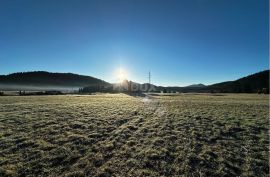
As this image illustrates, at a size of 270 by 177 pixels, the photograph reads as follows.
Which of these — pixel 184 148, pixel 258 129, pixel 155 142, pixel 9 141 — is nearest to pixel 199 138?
pixel 184 148

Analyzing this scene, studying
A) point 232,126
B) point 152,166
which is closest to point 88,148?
point 152,166

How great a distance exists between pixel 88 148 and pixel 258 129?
1211 cm

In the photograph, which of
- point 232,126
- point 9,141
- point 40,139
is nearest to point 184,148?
point 232,126

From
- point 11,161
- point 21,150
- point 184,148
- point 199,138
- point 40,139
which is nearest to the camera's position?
point 11,161

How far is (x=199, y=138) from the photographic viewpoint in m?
11.2

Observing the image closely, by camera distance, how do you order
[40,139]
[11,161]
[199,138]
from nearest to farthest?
1. [11,161]
2. [40,139]
3. [199,138]

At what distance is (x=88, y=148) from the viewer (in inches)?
361

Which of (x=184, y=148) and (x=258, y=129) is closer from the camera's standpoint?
(x=184, y=148)

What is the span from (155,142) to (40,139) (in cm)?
626

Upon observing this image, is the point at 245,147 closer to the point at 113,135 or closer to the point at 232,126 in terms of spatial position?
the point at 232,126

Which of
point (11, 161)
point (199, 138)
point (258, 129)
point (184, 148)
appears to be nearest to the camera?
point (11, 161)

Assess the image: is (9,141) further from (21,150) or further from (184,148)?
(184,148)

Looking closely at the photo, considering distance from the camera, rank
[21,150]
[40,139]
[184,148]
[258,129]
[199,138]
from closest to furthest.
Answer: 1. [21,150]
2. [184,148]
3. [40,139]
4. [199,138]
5. [258,129]

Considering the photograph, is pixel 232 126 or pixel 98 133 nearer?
pixel 98 133
